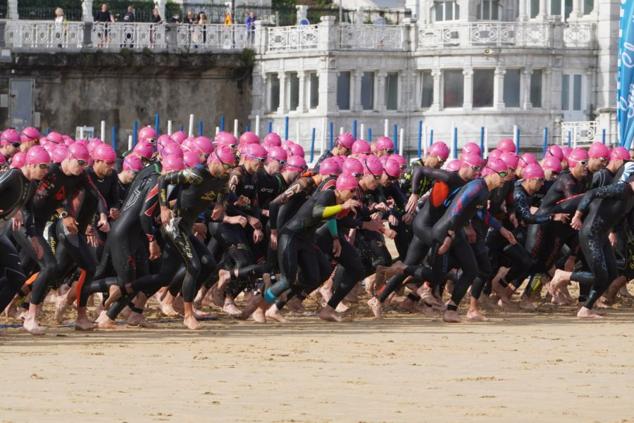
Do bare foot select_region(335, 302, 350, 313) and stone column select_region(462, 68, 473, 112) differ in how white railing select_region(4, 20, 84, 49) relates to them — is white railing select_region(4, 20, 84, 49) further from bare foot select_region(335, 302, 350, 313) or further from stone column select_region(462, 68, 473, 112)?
bare foot select_region(335, 302, 350, 313)

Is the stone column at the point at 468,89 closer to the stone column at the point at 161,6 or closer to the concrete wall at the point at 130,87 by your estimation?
the concrete wall at the point at 130,87

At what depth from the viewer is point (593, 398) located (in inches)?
582

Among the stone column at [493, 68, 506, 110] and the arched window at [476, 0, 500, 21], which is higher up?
the arched window at [476, 0, 500, 21]

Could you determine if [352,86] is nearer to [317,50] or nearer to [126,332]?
[317,50]

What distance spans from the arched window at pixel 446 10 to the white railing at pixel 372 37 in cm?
170

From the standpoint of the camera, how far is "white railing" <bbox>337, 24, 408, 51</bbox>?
53844mm

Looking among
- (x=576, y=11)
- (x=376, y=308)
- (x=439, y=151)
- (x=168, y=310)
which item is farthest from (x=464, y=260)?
(x=576, y=11)

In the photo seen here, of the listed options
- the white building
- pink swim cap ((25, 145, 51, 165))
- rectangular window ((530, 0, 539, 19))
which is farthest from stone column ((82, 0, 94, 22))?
pink swim cap ((25, 145, 51, 165))

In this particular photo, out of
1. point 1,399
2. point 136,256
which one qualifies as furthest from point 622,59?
point 1,399

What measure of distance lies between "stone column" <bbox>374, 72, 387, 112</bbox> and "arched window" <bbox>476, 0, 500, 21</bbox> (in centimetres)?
323

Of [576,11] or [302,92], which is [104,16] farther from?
[576,11]

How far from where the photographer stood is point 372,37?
2142 inches

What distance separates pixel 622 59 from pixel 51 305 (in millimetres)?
14572

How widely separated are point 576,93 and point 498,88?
2410mm
